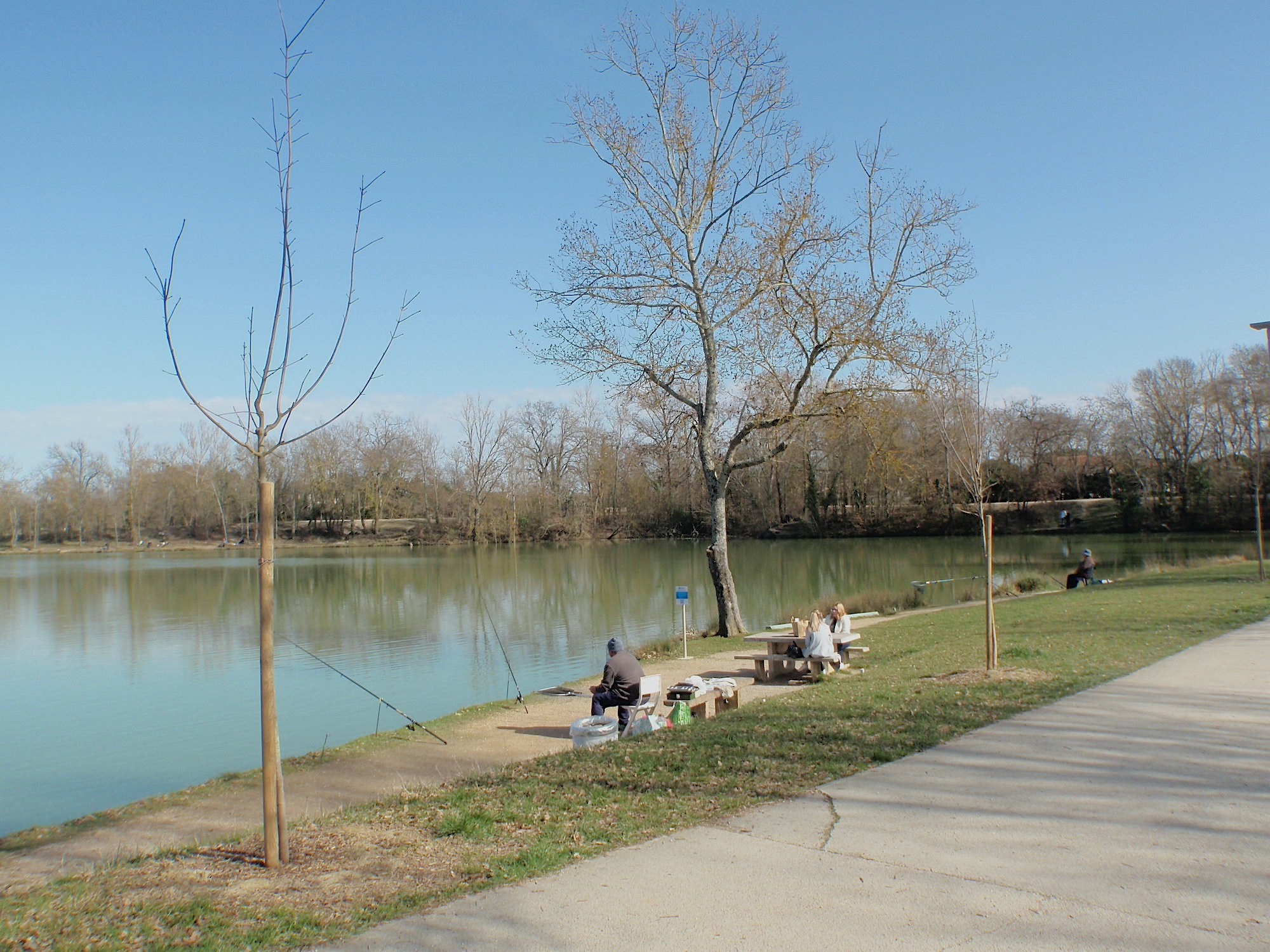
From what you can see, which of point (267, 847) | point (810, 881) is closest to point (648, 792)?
point (810, 881)

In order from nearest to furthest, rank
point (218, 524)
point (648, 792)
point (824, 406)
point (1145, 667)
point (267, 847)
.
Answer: point (267, 847), point (648, 792), point (1145, 667), point (824, 406), point (218, 524)

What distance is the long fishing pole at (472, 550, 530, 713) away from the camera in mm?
12768

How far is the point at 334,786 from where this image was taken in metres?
8.54

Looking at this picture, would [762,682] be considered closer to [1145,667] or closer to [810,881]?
→ [1145,667]

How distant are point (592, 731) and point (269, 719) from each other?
14.3 feet

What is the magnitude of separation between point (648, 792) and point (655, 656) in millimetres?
10655

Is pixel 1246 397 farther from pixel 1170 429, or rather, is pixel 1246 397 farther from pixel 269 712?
pixel 269 712

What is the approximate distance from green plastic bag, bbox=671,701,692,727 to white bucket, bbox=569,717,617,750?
0.63m

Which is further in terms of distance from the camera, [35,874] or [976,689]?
[976,689]

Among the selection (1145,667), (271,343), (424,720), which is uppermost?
(271,343)

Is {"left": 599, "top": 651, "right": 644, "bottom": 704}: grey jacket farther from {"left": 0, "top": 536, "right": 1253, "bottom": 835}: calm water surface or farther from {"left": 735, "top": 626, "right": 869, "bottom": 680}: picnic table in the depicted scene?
{"left": 0, "top": 536, "right": 1253, "bottom": 835}: calm water surface

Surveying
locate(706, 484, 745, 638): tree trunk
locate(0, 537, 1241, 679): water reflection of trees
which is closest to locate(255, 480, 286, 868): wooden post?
locate(0, 537, 1241, 679): water reflection of trees

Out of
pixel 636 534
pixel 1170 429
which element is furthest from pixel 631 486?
pixel 1170 429

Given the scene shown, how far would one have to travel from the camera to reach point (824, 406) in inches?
689
